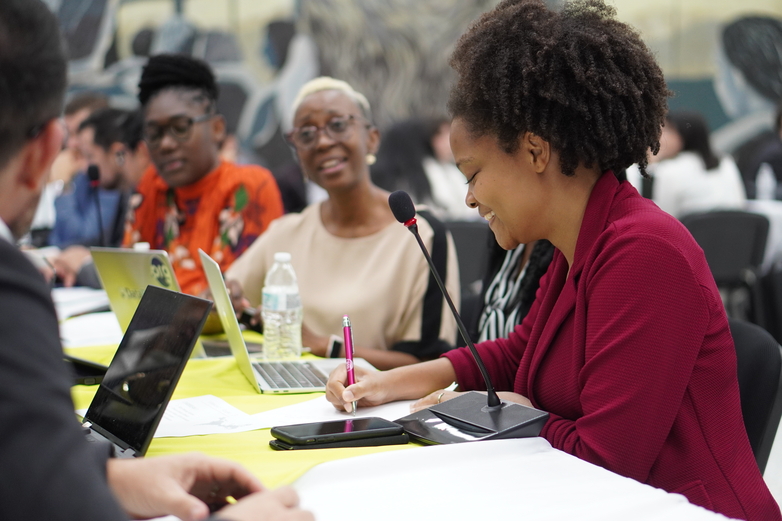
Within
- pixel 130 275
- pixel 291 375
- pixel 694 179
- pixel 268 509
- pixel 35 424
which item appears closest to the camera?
pixel 35 424

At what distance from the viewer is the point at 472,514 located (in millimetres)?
899

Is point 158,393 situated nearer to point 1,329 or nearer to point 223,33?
point 1,329

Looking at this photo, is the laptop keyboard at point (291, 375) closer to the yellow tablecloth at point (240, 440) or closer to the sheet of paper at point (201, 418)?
the yellow tablecloth at point (240, 440)

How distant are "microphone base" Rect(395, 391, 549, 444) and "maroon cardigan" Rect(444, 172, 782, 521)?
0.05m

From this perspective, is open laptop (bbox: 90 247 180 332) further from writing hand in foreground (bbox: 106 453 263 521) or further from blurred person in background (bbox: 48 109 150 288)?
blurred person in background (bbox: 48 109 150 288)

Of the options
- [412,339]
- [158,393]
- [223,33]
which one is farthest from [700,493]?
[223,33]

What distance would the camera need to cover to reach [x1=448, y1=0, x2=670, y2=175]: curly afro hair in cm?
122

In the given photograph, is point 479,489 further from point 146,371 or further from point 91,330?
point 91,330

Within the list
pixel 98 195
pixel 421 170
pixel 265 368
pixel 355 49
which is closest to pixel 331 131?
pixel 265 368

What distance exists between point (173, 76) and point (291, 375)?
1589mm

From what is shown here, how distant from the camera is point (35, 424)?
593 millimetres

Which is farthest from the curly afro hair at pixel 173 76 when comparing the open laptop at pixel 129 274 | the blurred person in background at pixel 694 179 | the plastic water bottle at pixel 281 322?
the blurred person in background at pixel 694 179

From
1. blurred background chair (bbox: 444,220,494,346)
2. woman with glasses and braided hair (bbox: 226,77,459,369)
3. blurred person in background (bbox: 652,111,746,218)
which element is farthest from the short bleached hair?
blurred person in background (bbox: 652,111,746,218)

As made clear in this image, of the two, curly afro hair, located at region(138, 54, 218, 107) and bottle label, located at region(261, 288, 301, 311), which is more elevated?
curly afro hair, located at region(138, 54, 218, 107)
